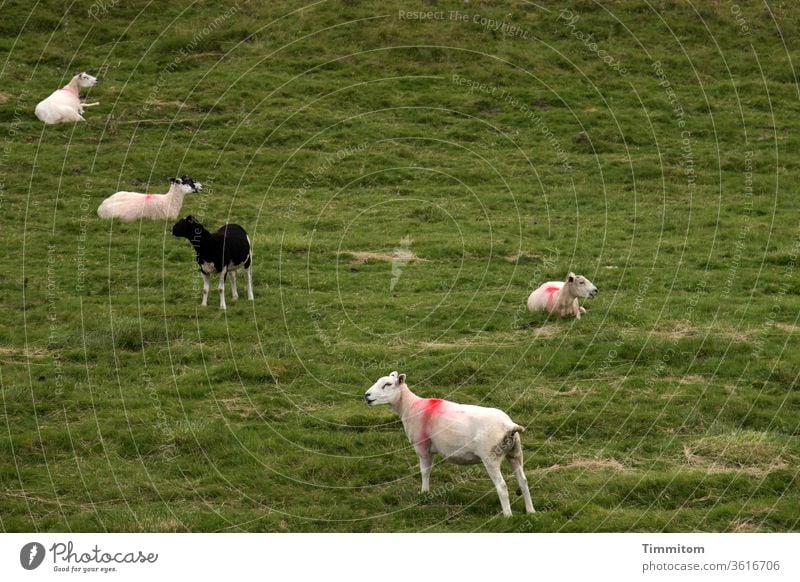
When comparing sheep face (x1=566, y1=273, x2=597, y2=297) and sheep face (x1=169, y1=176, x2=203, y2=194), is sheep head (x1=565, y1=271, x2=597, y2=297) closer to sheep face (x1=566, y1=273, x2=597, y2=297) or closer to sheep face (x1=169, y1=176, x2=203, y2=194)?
sheep face (x1=566, y1=273, x2=597, y2=297)

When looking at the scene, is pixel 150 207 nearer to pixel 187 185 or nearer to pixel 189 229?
pixel 187 185

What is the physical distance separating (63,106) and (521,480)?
1096 inches

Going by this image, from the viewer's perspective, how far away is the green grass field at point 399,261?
50.1ft

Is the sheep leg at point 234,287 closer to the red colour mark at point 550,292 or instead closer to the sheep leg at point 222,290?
the sheep leg at point 222,290

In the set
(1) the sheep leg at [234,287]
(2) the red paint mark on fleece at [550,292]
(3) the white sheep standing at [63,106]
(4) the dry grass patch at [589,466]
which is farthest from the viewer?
(3) the white sheep standing at [63,106]

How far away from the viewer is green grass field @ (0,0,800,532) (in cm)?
1528

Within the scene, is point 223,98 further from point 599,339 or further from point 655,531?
point 655,531

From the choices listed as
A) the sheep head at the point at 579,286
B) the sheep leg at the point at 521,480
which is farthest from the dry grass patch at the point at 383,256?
the sheep leg at the point at 521,480

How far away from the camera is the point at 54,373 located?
19297 millimetres

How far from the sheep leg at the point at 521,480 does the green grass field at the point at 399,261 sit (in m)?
0.24

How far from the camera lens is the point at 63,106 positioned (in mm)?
37531

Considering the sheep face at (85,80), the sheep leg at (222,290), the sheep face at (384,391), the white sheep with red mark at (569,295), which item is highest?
the sheep face at (85,80)

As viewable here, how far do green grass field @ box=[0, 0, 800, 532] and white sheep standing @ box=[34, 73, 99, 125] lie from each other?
578 mm

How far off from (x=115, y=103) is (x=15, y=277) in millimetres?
15393
